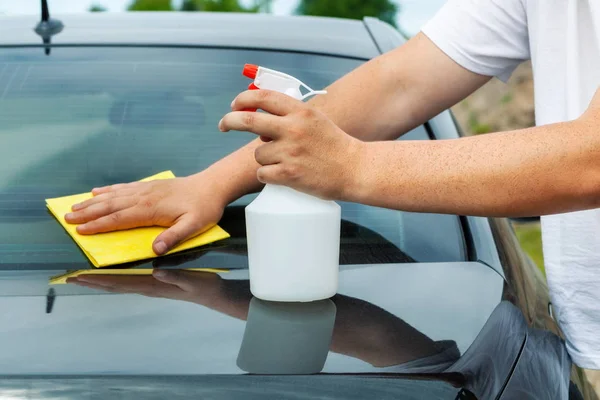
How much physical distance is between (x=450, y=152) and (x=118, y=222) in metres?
A: 0.65

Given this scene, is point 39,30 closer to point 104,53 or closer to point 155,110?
point 104,53

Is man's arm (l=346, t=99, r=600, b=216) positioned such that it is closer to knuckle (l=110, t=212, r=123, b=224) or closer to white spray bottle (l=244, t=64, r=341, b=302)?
white spray bottle (l=244, t=64, r=341, b=302)

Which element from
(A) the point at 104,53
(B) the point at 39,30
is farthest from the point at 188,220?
(B) the point at 39,30

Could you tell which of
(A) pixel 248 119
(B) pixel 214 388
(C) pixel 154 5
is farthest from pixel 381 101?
(C) pixel 154 5

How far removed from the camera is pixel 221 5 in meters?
37.6

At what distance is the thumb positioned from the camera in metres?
1.70

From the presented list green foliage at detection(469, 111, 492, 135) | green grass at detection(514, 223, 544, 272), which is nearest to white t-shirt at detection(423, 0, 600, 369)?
green grass at detection(514, 223, 544, 272)

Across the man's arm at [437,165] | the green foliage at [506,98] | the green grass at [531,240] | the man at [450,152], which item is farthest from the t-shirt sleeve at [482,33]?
the green foliage at [506,98]

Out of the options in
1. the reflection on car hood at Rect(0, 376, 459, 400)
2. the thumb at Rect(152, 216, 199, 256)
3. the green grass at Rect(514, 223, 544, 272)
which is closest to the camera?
the reflection on car hood at Rect(0, 376, 459, 400)

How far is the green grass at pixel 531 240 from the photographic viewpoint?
5.47 meters

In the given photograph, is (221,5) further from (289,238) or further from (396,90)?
(289,238)

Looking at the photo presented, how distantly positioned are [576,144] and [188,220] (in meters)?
0.71

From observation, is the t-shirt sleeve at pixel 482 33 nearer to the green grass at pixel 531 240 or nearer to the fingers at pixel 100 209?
the fingers at pixel 100 209

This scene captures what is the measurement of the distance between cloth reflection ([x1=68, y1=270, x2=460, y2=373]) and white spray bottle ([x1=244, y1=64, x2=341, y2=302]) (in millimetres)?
47
